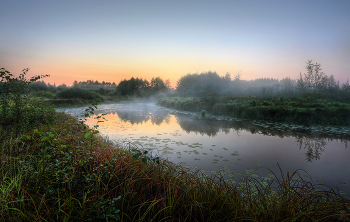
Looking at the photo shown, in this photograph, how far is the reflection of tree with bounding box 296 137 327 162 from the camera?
4492 mm

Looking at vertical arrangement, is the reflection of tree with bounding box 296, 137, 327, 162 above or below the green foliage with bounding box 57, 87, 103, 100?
below

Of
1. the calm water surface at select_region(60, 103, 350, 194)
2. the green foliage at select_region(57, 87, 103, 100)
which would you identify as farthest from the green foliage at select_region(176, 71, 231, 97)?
the calm water surface at select_region(60, 103, 350, 194)

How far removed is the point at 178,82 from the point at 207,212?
3611cm

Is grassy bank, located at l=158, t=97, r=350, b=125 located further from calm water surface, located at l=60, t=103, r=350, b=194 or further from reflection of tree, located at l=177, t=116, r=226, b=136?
reflection of tree, located at l=177, t=116, r=226, b=136

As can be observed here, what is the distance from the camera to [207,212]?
1.76 metres

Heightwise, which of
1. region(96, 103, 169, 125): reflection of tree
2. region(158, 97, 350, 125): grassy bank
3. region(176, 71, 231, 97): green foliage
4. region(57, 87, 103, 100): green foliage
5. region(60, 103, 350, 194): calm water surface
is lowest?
region(60, 103, 350, 194): calm water surface

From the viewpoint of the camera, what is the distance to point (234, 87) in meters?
31.3

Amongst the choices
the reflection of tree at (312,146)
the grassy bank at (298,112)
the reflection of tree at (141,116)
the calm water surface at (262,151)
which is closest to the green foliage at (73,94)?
the reflection of tree at (141,116)

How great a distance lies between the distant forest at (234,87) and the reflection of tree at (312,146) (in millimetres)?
7581

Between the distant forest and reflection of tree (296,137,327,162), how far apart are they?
7581 mm

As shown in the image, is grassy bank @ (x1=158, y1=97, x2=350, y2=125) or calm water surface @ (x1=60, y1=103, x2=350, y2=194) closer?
calm water surface @ (x1=60, y1=103, x2=350, y2=194)

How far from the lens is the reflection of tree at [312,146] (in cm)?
449

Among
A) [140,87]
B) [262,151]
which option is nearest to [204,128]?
[262,151]

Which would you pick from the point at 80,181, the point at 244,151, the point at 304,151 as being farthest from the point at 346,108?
the point at 80,181
